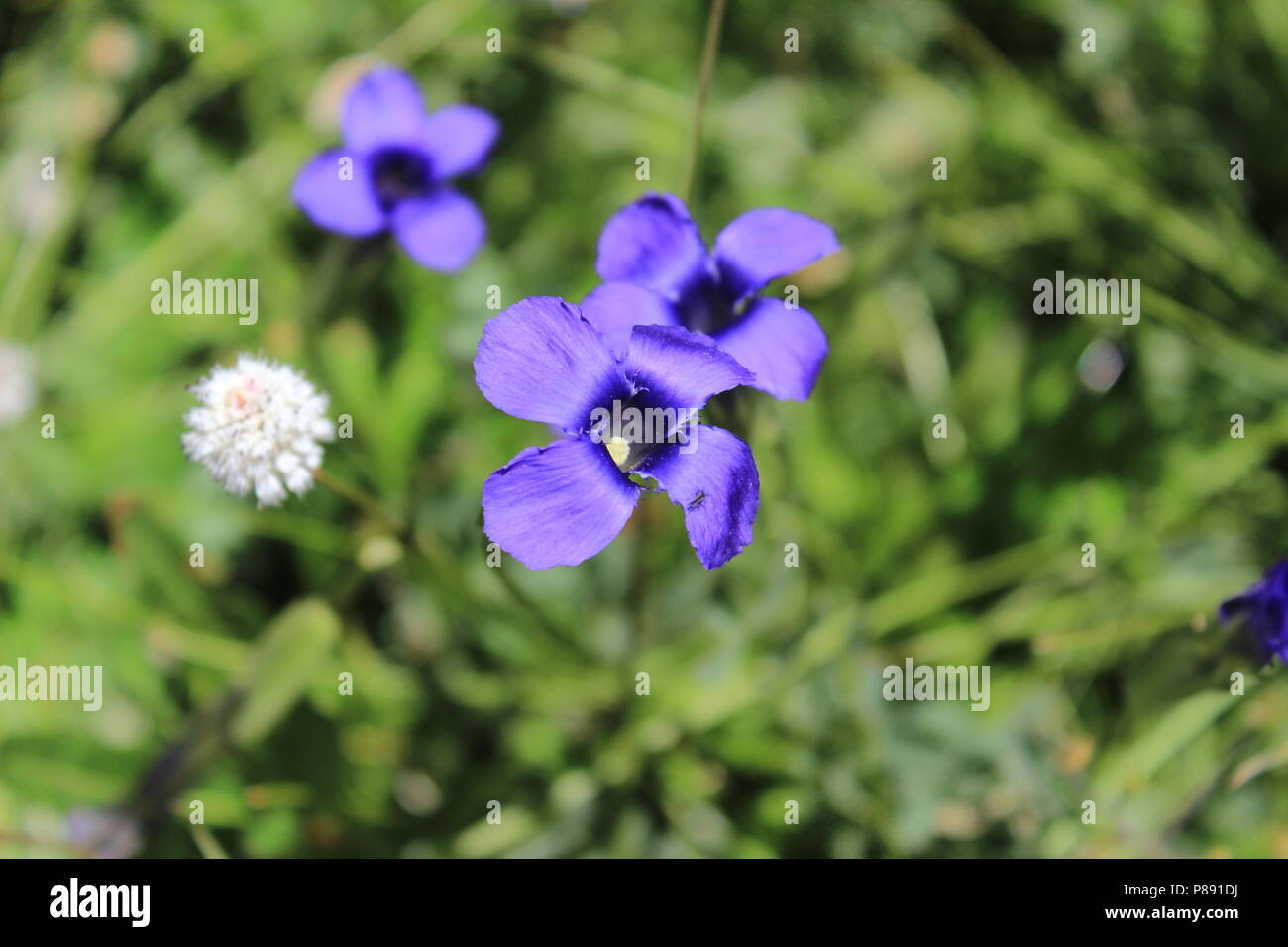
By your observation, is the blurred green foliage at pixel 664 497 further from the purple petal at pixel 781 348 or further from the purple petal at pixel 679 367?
the purple petal at pixel 679 367

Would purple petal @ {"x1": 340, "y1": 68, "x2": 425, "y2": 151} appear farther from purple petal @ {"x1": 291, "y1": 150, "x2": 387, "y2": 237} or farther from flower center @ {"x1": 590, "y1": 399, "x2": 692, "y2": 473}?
flower center @ {"x1": 590, "y1": 399, "x2": 692, "y2": 473}

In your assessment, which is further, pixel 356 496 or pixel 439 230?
pixel 439 230

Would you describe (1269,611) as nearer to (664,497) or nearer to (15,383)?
(664,497)

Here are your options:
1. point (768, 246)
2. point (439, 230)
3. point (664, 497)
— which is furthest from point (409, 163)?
point (664, 497)

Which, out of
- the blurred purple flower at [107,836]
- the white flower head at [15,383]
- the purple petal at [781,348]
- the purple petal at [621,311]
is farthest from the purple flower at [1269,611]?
the white flower head at [15,383]

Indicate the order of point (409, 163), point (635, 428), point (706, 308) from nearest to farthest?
point (635, 428) → point (706, 308) → point (409, 163)
